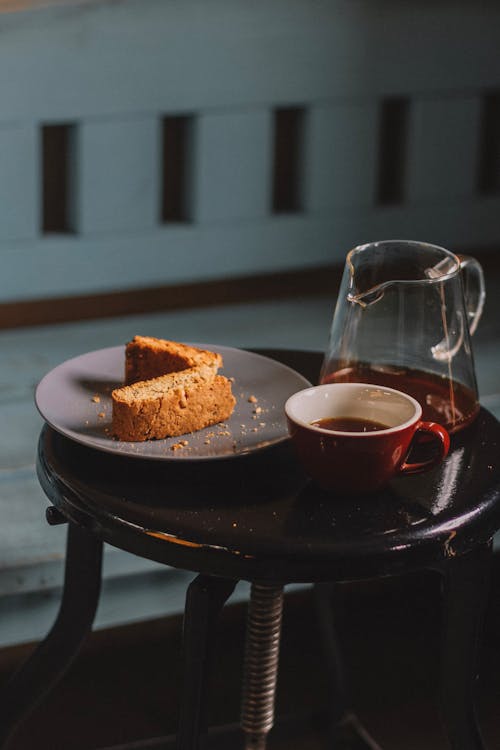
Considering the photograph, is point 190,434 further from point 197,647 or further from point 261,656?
point 261,656

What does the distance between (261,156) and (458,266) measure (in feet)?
2.77

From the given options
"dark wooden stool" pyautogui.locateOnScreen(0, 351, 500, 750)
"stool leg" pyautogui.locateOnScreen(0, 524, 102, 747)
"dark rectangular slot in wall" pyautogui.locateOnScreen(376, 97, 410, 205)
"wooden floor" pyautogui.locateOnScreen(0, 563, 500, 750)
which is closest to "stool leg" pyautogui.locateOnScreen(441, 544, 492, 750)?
"dark wooden stool" pyautogui.locateOnScreen(0, 351, 500, 750)

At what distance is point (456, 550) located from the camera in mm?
870

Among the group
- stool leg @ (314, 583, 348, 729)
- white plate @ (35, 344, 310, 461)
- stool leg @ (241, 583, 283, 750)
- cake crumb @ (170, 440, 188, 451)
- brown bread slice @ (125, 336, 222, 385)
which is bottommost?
stool leg @ (314, 583, 348, 729)

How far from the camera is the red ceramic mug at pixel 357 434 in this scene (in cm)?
85

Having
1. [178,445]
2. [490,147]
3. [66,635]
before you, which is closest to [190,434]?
[178,445]

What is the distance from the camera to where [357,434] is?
33.2 inches

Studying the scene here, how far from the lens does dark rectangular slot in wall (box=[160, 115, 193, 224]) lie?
181 cm

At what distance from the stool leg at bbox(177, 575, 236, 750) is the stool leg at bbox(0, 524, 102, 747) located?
7.2 inches

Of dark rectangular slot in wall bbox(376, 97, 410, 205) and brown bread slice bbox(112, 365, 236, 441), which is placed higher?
dark rectangular slot in wall bbox(376, 97, 410, 205)

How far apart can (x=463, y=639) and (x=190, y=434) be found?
0.28 m

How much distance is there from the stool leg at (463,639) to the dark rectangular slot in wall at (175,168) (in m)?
1.03

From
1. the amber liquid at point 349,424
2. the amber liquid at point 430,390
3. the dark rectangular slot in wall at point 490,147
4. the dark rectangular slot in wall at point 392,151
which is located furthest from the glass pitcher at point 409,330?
the dark rectangular slot in wall at point 490,147

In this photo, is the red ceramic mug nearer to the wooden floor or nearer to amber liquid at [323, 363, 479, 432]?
amber liquid at [323, 363, 479, 432]
